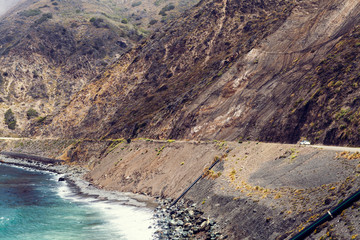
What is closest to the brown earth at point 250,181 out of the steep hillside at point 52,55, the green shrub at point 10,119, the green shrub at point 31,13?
the green shrub at point 10,119

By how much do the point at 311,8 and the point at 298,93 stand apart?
951 inches

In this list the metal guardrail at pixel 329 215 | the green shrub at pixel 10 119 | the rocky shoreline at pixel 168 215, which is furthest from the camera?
the green shrub at pixel 10 119

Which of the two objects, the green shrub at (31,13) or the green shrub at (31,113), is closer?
the green shrub at (31,113)

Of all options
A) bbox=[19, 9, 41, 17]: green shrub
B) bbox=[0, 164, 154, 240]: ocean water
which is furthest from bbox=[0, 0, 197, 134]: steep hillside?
bbox=[0, 164, 154, 240]: ocean water

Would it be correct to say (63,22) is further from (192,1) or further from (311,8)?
(311,8)

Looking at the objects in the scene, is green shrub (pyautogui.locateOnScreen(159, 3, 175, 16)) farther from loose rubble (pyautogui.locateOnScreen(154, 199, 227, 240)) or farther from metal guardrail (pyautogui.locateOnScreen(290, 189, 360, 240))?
metal guardrail (pyautogui.locateOnScreen(290, 189, 360, 240))

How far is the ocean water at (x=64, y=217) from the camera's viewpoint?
90.5 feet

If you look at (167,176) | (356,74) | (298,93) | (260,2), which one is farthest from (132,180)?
(260,2)

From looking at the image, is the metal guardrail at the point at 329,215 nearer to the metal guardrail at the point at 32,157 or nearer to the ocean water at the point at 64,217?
the ocean water at the point at 64,217

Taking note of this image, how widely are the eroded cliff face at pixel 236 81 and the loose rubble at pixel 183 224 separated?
48.6 feet

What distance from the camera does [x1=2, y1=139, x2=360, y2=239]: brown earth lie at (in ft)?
62.2

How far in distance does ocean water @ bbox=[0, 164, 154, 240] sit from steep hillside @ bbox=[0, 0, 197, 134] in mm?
Result: 70203

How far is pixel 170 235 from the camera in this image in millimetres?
25000

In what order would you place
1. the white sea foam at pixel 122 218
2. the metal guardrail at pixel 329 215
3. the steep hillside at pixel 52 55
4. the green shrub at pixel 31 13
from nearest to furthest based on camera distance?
the metal guardrail at pixel 329 215, the white sea foam at pixel 122 218, the steep hillside at pixel 52 55, the green shrub at pixel 31 13
